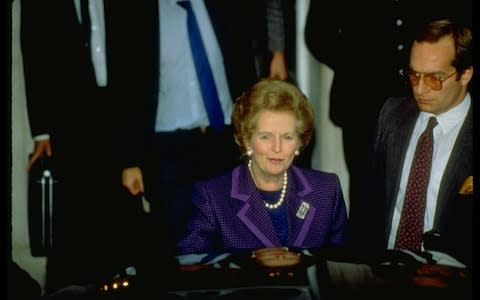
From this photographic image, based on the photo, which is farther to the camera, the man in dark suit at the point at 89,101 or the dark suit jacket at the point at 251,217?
the man in dark suit at the point at 89,101

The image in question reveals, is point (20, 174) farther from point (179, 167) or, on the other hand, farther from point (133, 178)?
point (179, 167)

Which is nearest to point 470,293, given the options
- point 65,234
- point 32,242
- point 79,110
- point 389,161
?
point 389,161

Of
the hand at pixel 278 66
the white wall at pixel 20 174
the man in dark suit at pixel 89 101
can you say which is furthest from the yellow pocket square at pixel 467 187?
the white wall at pixel 20 174

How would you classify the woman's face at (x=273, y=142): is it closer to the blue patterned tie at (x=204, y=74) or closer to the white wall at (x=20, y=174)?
the blue patterned tie at (x=204, y=74)

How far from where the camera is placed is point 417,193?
2.40 metres

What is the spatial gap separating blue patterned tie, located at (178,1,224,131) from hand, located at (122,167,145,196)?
40cm

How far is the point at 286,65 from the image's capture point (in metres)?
3.41

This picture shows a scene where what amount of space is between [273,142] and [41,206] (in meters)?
1.43

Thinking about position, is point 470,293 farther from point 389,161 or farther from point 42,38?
point 42,38

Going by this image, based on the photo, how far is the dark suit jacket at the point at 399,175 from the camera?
7.41 ft

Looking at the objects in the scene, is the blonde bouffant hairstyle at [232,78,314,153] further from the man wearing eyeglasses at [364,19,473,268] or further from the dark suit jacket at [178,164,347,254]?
the man wearing eyeglasses at [364,19,473,268]

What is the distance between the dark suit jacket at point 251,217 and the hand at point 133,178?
726 millimetres

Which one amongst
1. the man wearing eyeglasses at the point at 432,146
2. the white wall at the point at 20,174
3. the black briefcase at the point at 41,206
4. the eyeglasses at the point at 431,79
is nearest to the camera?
the man wearing eyeglasses at the point at 432,146

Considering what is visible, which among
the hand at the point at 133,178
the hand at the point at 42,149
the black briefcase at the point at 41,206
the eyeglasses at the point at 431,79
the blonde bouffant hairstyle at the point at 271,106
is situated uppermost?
the eyeglasses at the point at 431,79
